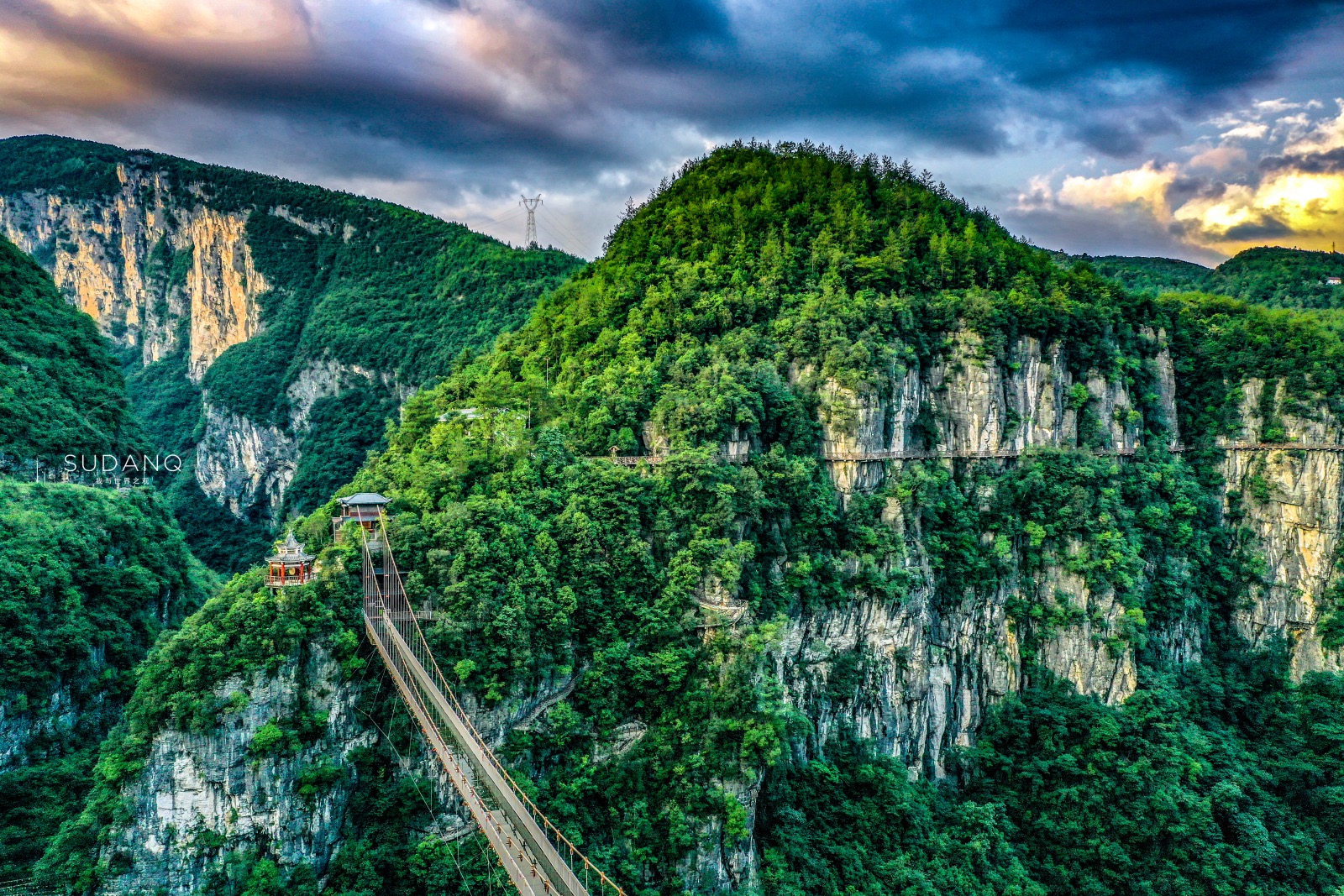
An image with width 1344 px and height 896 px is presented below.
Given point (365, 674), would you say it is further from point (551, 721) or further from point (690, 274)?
point (690, 274)

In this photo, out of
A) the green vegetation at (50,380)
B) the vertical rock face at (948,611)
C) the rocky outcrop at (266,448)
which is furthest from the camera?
the rocky outcrop at (266,448)

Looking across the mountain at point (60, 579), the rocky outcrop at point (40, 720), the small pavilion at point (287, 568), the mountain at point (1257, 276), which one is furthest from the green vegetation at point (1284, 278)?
the rocky outcrop at point (40, 720)

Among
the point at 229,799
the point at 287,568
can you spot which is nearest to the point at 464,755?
the point at 229,799

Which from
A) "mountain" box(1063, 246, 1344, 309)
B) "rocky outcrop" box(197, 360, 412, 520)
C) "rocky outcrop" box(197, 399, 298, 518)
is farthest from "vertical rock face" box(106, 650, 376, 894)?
"mountain" box(1063, 246, 1344, 309)

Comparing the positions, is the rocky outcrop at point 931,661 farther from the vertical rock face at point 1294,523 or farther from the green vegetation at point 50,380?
the green vegetation at point 50,380

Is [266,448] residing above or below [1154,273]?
below

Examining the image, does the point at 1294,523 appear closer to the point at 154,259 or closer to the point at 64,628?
the point at 64,628

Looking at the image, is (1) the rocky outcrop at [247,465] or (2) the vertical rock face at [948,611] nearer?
(2) the vertical rock face at [948,611]
